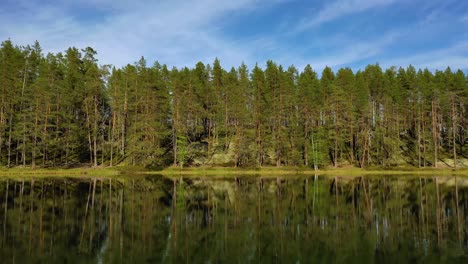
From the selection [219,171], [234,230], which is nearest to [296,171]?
[219,171]

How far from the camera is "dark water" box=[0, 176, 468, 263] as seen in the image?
14.2 m

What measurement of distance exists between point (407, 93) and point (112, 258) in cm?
8946

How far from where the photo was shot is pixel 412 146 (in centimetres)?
8806

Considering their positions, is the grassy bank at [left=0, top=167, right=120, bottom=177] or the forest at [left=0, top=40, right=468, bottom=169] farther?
the forest at [left=0, top=40, right=468, bottom=169]

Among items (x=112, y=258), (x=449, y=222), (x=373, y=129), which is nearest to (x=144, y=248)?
(x=112, y=258)

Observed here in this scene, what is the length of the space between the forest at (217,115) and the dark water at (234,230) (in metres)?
42.0

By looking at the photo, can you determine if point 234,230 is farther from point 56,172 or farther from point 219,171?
point 56,172

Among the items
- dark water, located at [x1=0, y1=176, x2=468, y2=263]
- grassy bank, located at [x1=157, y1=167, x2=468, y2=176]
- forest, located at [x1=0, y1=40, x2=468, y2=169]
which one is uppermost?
forest, located at [x1=0, y1=40, x2=468, y2=169]

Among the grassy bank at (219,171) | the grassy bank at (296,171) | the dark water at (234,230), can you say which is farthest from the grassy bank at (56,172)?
the dark water at (234,230)

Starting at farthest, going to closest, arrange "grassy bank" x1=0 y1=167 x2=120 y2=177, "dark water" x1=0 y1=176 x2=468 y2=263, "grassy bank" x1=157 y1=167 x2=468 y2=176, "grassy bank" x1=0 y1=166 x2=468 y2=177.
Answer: "grassy bank" x1=157 y1=167 x2=468 y2=176, "grassy bank" x1=0 y1=166 x2=468 y2=177, "grassy bank" x1=0 y1=167 x2=120 y2=177, "dark water" x1=0 y1=176 x2=468 y2=263

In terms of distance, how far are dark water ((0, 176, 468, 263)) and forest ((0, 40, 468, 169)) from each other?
41989mm

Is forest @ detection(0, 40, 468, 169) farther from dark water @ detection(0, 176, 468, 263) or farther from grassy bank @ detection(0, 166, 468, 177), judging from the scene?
dark water @ detection(0, 176, 468, 263)

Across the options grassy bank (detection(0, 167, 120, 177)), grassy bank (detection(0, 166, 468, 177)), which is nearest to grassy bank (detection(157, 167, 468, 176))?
grassy bank (detection(0, 166, 468, 177))

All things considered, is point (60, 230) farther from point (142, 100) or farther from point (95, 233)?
point (142, 100)
